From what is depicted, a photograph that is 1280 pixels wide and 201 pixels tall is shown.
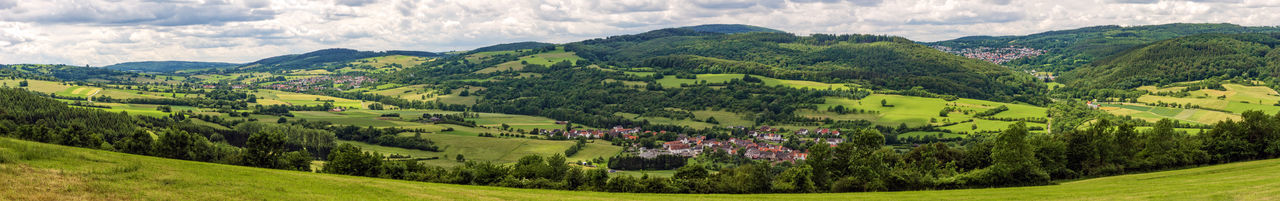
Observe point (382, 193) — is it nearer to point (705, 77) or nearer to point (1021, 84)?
point (705, 77)

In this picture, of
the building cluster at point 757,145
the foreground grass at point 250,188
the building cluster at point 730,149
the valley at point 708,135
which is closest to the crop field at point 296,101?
the valley at point 708,135

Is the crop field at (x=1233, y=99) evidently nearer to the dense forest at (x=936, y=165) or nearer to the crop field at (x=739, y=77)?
the crop field at (x=739, y=77)

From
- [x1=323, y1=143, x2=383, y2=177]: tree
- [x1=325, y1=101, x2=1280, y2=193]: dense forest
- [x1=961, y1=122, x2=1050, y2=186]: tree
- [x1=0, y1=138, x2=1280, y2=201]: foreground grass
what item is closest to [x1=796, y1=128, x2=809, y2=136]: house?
[x1=325, y1=101, x2=1280, y2=193]: dense forest

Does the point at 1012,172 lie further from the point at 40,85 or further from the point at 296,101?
the point at 40,85

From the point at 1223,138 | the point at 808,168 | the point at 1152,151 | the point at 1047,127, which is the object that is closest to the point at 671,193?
the point at 808,168

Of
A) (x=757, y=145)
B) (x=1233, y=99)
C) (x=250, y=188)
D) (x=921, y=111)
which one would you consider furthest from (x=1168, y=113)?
(x=250, y=188)

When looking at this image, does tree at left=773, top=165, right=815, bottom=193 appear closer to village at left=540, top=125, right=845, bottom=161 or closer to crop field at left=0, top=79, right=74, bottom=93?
village at left=540, top=125, right=845, bottom=161
